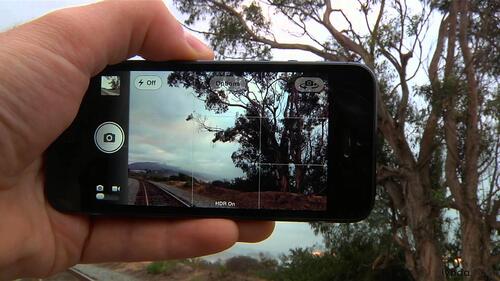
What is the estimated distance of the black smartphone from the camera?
175 centimetres

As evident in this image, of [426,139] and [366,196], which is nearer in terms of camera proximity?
[366,196]

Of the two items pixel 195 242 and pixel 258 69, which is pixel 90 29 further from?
pixel 195 242

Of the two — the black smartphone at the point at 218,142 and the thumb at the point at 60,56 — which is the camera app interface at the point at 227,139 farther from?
the thumb at the point at 60,56

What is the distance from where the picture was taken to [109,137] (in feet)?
5.99

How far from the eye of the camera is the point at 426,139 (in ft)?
35.7

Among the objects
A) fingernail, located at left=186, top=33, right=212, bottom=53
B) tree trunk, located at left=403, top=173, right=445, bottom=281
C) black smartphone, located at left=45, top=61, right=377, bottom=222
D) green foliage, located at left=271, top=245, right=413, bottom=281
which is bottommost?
green foliage, located at left=271, top=245, right=413, bottom=281

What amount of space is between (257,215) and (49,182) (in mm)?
771

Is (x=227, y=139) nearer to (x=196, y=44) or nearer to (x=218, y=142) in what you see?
(x=218, y=142)

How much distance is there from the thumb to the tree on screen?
9.0 inches

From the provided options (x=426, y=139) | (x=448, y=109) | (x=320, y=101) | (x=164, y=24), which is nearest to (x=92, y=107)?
A: (x=164, y=24)

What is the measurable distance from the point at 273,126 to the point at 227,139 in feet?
0.58

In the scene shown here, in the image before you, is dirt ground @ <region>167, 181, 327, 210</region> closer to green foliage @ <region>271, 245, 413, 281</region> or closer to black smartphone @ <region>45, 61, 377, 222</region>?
black smartphone @ <region>45, 61, 377, 222</region>

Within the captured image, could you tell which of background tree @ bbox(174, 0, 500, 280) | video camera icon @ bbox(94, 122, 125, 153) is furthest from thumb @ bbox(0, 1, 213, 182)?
background tree @ bbox(174, 0, 500, 280)

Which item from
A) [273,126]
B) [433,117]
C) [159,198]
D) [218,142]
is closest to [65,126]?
[159,198]
